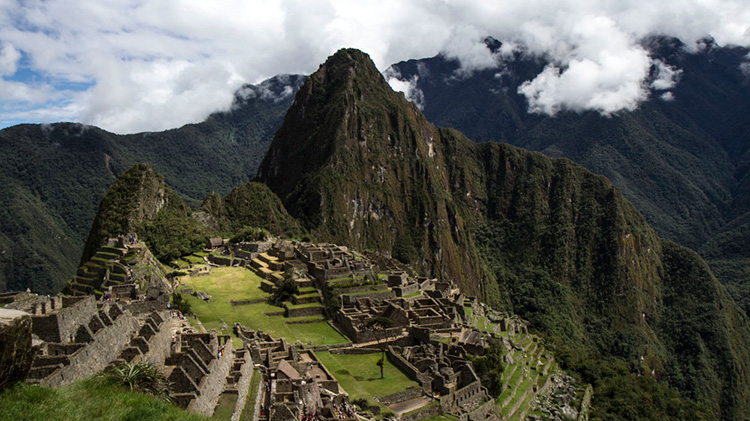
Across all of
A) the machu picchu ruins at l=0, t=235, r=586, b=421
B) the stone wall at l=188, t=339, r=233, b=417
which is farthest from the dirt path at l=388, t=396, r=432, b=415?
the stone wall at l=188, t=339, r=233, b=417

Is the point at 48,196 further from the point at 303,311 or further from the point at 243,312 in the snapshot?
the point at 303,311

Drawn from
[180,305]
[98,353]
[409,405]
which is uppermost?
[98,353]

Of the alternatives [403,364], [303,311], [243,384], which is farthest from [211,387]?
[303,311]

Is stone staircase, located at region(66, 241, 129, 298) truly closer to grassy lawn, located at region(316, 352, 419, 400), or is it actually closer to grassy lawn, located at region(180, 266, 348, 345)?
grassy lawn, located at region(180, 266, 348, 345)

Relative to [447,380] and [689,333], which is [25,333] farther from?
[689,333]

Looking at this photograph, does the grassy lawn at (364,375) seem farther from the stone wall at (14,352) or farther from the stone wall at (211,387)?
the stone wall at (14,352)

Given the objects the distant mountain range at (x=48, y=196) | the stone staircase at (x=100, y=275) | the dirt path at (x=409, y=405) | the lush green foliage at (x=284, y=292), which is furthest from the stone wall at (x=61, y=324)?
the distant mountain range at (x=48, y=196)
